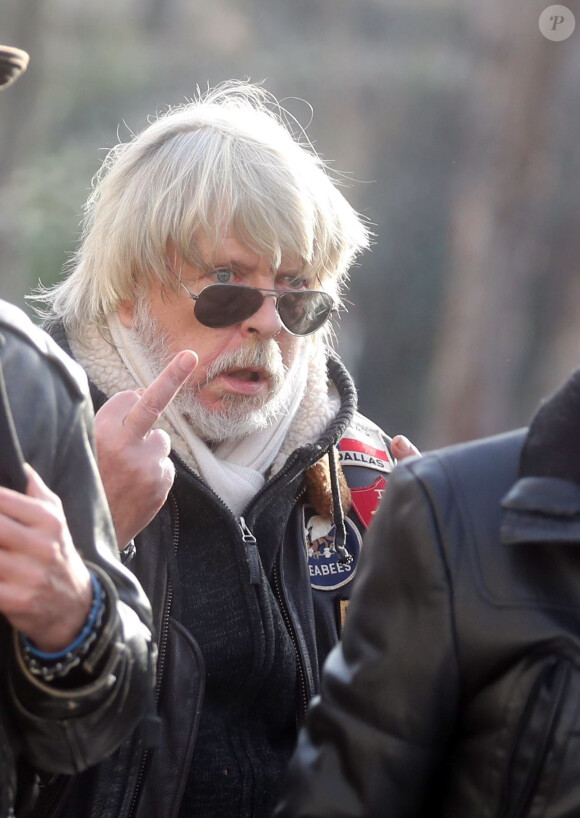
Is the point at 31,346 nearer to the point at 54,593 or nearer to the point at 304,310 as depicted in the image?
the point at 54,593

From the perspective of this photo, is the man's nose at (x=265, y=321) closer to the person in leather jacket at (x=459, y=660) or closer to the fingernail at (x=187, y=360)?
the fingernail at (x=187, y=360)

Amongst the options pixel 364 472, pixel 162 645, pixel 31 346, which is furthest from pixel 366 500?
pixel 31 346

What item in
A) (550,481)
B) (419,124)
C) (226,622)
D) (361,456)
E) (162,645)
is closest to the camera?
(550,481)

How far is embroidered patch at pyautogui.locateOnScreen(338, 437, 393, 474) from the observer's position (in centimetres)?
313

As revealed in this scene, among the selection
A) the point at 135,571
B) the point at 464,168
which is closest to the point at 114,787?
the point at 135,571

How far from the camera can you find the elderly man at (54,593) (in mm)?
1650

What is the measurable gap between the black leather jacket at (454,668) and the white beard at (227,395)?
1.25m

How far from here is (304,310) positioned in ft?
10.1

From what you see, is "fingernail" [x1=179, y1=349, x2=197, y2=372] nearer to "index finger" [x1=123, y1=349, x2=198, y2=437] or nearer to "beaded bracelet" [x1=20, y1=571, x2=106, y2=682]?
"index finger" [x1=123, y1=349, x2=198, y2=437]

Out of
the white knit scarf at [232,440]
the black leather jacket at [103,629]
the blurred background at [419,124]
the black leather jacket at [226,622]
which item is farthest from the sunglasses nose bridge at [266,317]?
the blurred background at [419,124]

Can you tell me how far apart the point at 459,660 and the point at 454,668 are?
0.5 inches

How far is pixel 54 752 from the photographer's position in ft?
5.70

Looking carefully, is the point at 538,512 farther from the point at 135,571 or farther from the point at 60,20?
the point at 60,20

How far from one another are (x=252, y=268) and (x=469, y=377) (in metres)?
6.02
